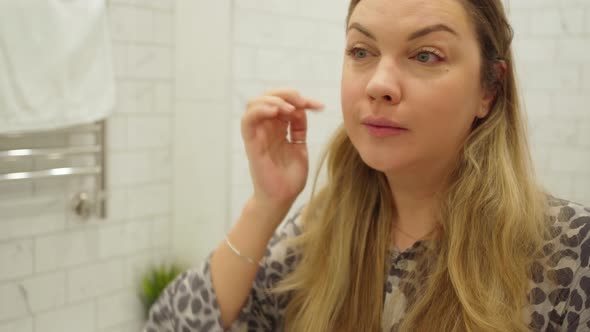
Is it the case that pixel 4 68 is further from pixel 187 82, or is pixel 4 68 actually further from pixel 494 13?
pixel 494 13

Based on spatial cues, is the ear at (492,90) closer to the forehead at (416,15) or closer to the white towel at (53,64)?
the forehead at (416,15)

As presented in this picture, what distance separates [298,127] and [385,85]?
298mm

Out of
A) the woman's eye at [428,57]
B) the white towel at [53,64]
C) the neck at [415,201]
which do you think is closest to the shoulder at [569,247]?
the neck at [415,201]

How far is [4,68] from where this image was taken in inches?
55.1

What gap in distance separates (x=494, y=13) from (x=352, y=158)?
35cm

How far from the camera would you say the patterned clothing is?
34.9 inches

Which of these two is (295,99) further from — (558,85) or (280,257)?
(558,85)

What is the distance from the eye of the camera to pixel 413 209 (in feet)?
3.45

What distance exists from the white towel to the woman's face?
2.81 feet

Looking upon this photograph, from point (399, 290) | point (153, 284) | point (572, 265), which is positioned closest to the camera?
point (572, 265)

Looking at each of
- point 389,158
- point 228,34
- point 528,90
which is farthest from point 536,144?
point 228,34

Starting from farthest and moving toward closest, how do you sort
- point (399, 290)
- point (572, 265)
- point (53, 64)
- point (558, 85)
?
point (53, 64) → point (558, 85) → point (399, 290) → point (572, 265)

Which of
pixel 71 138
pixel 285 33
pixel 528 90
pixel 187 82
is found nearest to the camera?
pixel 528 90

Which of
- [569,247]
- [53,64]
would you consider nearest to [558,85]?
[569,247]
